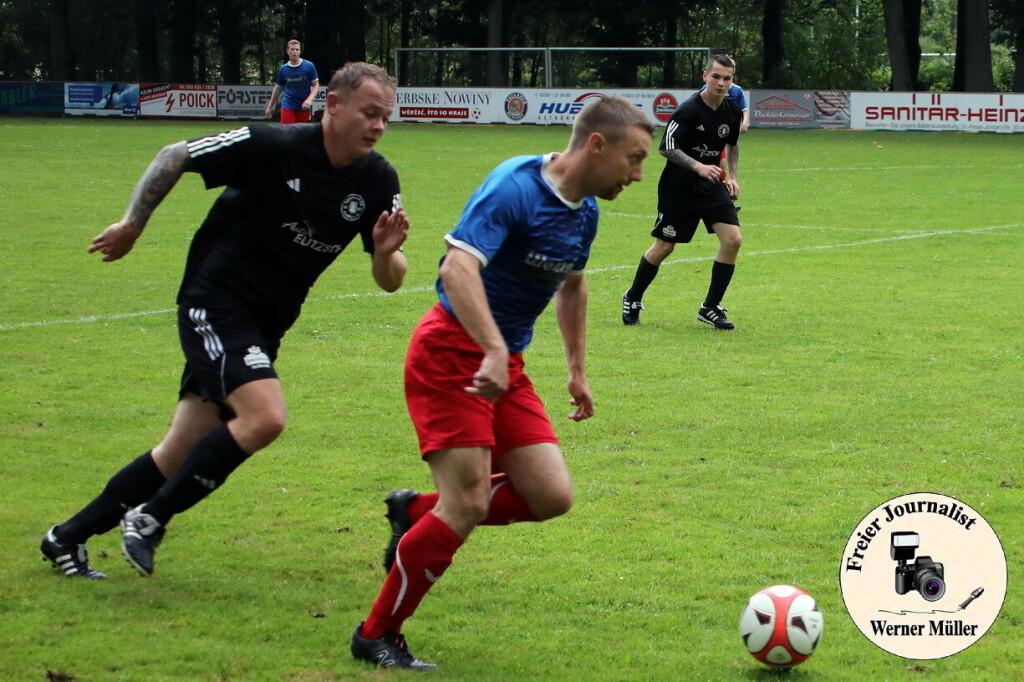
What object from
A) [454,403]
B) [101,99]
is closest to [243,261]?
[454,403]

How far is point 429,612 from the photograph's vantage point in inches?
181

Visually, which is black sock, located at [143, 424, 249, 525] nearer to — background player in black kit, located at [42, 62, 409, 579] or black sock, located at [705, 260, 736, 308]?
background player in black kit, located at [42, 62, 409, 579]

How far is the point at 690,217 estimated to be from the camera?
10602 millimetres

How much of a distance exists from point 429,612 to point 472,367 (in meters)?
0.96

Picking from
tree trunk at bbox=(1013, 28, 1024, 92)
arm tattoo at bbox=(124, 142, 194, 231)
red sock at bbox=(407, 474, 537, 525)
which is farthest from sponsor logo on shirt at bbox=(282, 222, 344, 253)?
tree trunk at bbox=(1013, 28, 1024, 92)

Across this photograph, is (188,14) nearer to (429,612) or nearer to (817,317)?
(817,317)

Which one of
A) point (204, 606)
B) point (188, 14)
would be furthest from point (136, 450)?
point (188, 14)

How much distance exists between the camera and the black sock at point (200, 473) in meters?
4.56

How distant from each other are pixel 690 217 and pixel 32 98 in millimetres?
39566

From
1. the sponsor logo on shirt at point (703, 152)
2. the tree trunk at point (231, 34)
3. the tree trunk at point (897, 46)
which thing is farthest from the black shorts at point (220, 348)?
the tree trunk at point (231, 34)

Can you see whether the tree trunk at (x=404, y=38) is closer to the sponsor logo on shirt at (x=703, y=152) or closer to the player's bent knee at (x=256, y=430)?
the sponsor logo on shirt at (x=703, y=152)

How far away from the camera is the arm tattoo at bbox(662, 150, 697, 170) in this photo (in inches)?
400

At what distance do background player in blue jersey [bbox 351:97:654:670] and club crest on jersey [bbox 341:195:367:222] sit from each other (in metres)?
0.66

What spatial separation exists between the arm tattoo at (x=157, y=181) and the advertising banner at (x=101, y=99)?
42.0 metres
